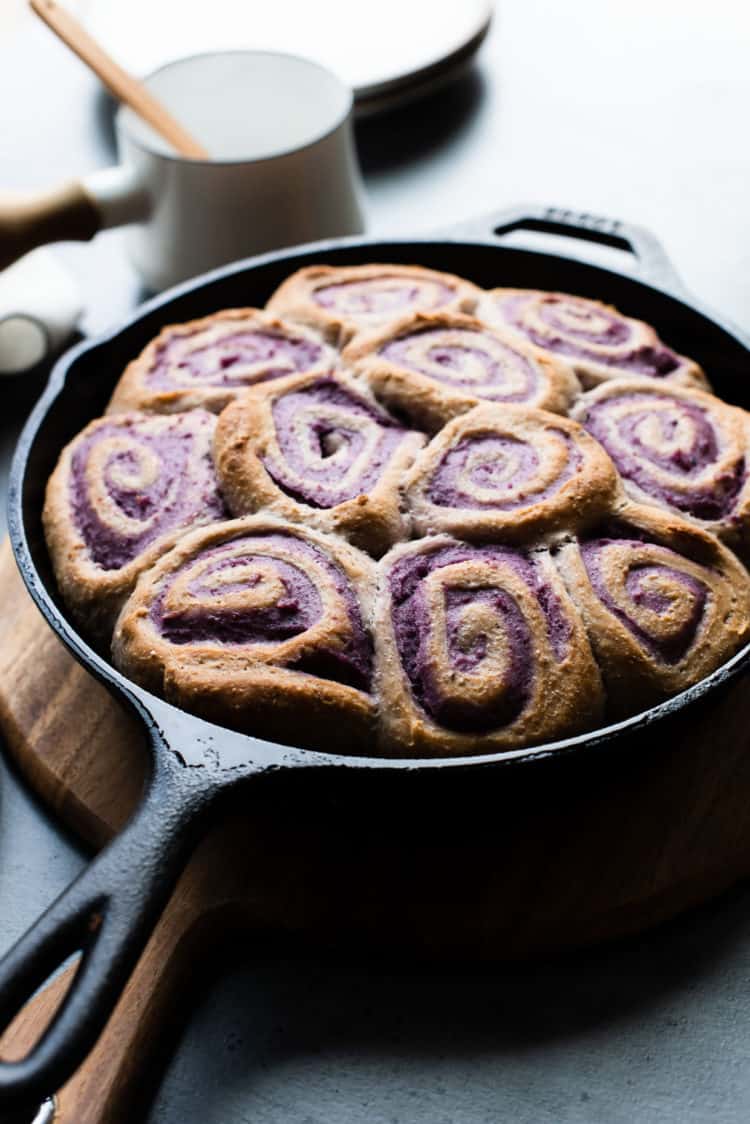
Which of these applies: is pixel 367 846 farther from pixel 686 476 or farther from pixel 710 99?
pixel 710 99

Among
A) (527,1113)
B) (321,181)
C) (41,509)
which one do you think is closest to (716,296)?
(321,181)

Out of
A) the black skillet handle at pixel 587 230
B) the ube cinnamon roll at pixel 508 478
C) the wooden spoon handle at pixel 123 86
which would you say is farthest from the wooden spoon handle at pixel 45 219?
the ube cinnamon roll at pixel 508 478

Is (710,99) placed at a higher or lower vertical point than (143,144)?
lower

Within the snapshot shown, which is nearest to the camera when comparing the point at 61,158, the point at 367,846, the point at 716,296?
the point at 367,846

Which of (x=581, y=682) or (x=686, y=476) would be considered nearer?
(x=581, y=682)

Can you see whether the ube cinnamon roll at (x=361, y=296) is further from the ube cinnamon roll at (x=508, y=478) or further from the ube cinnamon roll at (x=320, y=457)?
the ube cinnamon roll at (x=508, y=478)

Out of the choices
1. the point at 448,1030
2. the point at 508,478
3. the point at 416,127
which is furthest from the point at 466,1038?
the point at 416,127
